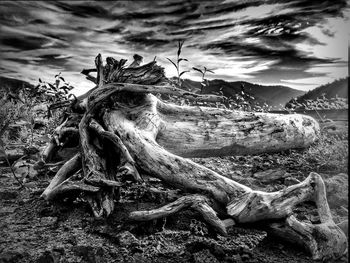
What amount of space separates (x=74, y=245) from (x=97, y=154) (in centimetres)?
125

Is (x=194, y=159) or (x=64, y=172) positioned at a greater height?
(x=64, y=172)

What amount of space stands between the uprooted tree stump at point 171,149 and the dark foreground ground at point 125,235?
0.14 metres

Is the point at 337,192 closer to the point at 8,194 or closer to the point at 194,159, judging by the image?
Answer: the point at 194,159

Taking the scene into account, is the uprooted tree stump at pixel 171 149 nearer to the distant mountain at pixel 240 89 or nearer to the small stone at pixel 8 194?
the small stone at pixel 8 194

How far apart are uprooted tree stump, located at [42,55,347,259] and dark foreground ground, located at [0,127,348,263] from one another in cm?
14

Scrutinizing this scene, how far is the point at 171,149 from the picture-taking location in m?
4.79

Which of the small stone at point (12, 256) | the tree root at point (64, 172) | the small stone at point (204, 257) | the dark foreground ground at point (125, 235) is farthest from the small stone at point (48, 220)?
the small stone at point (204, 257)

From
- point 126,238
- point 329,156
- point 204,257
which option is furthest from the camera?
point 329,156

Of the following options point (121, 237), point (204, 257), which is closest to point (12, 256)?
point (121, 237)

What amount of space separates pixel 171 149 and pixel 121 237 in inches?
83.6

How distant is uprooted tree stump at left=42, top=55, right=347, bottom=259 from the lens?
2.94 meters

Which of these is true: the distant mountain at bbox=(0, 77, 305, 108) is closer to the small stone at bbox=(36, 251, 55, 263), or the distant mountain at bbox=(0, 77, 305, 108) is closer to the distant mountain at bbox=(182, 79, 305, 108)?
the distant mountain at bbox=(182, 79, 305, 108)

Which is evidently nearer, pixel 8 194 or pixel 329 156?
pixel 8 194

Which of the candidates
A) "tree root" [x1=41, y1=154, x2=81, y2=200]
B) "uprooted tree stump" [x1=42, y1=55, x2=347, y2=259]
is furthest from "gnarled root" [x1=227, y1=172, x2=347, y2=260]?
"tree root" [x1=41, y1=154, x2=81, y2=200]
